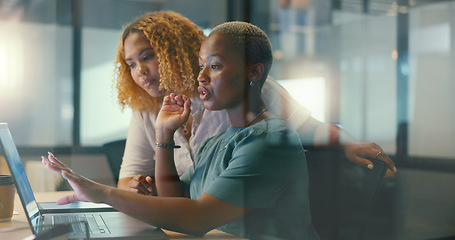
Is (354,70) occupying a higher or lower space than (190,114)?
higher

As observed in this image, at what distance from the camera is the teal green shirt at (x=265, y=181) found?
3.35 ft

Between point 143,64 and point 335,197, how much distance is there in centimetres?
78

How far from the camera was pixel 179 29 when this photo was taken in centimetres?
160

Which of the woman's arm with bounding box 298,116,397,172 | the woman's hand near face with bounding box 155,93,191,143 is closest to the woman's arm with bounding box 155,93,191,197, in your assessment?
the woman's hand near face with bounding box 155,93,191,143

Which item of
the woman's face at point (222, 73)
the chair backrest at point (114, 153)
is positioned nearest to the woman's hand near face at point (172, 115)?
the woman's face at point (222, 73)

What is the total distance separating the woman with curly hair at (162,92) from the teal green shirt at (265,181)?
9cm

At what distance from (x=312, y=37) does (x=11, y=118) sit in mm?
1677

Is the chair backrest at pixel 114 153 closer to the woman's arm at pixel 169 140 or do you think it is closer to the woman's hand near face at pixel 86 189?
the woman's arm at pixel 169 140

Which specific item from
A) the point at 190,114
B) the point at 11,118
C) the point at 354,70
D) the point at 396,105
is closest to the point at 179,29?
the point at 190,114

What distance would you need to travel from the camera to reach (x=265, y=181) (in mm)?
1070

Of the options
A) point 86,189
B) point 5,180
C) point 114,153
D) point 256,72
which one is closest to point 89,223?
point 86,189

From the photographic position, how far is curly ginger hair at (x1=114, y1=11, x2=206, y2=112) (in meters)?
1.47

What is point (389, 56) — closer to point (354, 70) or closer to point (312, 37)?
point (354, 70)

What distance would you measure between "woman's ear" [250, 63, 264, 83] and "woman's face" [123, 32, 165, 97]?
17.0 inches
